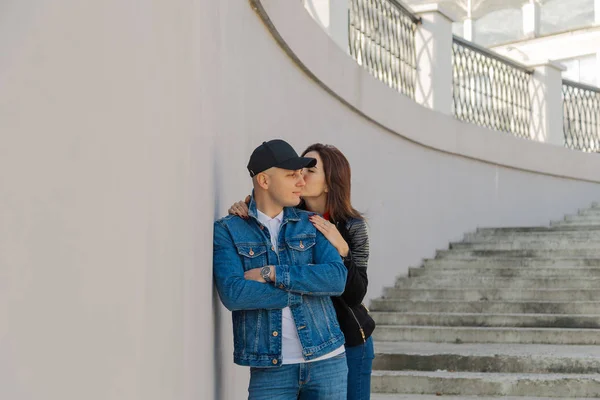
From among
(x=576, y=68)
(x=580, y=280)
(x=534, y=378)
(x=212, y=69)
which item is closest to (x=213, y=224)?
(x=212, y=69)

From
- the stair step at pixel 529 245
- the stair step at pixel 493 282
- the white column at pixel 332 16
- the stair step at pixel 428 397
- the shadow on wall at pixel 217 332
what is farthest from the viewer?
the stair step at pixel 529 245

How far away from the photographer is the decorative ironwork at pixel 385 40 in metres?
8.20

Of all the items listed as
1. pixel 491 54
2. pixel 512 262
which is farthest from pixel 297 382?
pixel 491 54

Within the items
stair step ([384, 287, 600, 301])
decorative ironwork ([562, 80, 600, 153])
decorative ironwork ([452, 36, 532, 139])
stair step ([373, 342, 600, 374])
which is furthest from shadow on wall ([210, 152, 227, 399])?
decorative ironwork ([562, 80, 600, 153])

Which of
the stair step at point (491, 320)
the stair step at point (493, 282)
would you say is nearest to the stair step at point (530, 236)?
the stair step at point (493, 282)

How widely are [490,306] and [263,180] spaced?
16.9 ft

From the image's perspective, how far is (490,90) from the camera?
453 inches

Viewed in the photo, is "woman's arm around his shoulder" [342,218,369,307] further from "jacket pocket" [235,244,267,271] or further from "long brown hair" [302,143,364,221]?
"jacket pocket" [235,244,267,271]

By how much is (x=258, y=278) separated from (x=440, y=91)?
24.1 ft

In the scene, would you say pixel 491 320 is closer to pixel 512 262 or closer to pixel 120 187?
pixel 512 262

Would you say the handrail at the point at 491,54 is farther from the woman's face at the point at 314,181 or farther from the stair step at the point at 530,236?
the woman's face at the point at 314,181

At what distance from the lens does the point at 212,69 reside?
10.2 ft

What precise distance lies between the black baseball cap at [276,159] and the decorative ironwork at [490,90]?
7764 mm

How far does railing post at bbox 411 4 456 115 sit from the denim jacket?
6.92 meters
